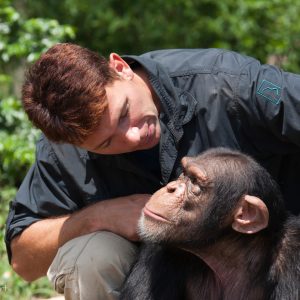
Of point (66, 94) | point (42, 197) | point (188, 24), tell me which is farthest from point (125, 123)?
point (188, 24)

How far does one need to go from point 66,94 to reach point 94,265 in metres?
0.78

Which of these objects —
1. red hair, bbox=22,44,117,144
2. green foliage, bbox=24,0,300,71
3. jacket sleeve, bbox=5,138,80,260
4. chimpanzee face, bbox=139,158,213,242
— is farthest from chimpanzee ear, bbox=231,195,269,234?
green foliage, bbox=24,0,300,71

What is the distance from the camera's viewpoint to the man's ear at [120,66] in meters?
3.79

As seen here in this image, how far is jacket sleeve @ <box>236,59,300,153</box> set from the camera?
3.70 m

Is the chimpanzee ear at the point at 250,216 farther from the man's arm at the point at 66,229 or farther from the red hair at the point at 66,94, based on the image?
the red hair at the point at 66,94

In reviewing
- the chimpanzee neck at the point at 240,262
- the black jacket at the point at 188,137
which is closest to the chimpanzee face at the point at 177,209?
the chimpanzee neck at the point at 240,262

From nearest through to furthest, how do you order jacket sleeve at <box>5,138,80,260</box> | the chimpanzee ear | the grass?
1. the chimpanzee ear
2. jacket sleeve at <box>5,138,80,260</box>
3. the grass

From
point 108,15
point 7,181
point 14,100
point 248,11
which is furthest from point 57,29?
point 248,11

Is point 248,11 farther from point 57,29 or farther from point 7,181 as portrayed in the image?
point 7,181

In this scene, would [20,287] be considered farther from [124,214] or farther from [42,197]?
[124,214]

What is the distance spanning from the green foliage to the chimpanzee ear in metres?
5.19

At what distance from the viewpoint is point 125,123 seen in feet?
12.0

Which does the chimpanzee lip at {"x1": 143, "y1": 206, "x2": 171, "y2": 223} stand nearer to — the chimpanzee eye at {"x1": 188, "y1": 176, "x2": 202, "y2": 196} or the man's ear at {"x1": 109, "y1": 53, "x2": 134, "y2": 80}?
the chimpanzee eye at {"x1": 188, "y1": 176, "x2": 202, "y2": 196}

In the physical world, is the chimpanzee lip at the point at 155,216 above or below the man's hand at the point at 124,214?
above
